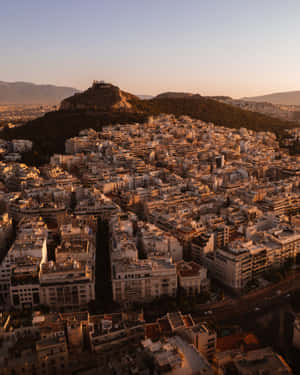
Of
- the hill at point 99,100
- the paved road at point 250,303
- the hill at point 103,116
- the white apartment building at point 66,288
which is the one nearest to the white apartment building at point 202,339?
the paved road at point 250,303

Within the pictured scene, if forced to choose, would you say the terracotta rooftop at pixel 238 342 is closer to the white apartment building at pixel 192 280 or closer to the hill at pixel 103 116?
the white apartment building at pixel 192 280

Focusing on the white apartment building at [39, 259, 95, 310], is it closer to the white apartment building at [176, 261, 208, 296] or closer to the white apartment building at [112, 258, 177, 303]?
the white apartment building at [112, 258, 177, 303]

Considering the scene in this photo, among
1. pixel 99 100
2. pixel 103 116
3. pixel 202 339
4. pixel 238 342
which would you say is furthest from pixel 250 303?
pixel 99 100

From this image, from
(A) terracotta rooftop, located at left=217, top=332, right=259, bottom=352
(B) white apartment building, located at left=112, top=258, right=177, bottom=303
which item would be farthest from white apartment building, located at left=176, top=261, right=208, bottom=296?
(A) terracotta rooftop, located at left=217, top=332, right=259, bottom=352

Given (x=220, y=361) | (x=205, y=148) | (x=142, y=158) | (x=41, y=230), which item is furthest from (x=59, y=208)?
(x=205, y=148)

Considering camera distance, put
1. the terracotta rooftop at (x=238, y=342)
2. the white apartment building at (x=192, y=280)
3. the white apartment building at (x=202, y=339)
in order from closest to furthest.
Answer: the white apartment building at (x=202, y=339), the terracotta rooftop at (x=238, y=342), the white apartment building at (x=192, y=280)

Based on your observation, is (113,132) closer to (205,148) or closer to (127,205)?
(205,148)

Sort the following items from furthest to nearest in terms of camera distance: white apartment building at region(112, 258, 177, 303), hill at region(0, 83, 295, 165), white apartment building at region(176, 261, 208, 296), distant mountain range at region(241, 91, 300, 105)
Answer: distant mountain range at region(241, 91, 300, 105) → hill at region(0, 83, 295, 165) → white apartment building at region(176, 261, 208, 296) → white apartment building at region(112, 258, 177, 303)

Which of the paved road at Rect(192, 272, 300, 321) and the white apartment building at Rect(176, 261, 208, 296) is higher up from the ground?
the white apartment building at Rect(176, 261, 208, 296)
